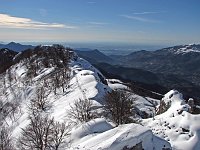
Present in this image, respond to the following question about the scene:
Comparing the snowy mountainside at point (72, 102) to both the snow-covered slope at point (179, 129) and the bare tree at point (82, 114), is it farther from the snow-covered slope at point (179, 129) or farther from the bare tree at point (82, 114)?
the bare tree at point (82, 114)

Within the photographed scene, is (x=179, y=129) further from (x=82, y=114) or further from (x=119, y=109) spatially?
(x=82, y=114)

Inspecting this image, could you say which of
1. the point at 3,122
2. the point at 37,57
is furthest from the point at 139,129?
the point at 37,57

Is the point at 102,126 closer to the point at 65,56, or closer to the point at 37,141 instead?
the point at 37,141

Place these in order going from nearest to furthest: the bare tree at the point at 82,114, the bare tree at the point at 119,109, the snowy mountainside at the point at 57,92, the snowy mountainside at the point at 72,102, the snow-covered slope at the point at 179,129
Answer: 1. the snowy mountainside at the point at 72,102
2. the snowy mountainside at the point at 57,92
3. the snow-covered slope at the point at 179,129
4. the bare tree at the point at 119,109
5. the bare tree at the point at 82,114

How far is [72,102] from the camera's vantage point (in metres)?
73.1

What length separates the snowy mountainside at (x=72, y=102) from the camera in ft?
115

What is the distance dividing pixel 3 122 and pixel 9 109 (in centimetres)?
1046

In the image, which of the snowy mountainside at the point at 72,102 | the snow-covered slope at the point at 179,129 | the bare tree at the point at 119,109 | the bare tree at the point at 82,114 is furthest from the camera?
the bare tree at the point at 82,114

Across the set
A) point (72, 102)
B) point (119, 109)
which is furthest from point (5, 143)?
point (72, 102)

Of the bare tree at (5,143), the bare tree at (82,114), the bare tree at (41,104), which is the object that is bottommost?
the bare tree at (41,104)

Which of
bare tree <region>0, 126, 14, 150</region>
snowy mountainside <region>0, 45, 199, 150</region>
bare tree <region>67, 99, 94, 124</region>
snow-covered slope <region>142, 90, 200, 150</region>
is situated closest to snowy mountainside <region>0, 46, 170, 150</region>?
snowy mountainside <region>0, 45, 199, 150</region>

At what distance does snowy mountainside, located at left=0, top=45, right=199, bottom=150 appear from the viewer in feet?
115

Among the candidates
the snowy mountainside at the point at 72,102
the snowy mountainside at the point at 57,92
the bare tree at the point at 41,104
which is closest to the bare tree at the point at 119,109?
the snowy mountainside at the point at 72,102

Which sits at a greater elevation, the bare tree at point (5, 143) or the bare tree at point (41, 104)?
the bare tree at point (5, 143)
